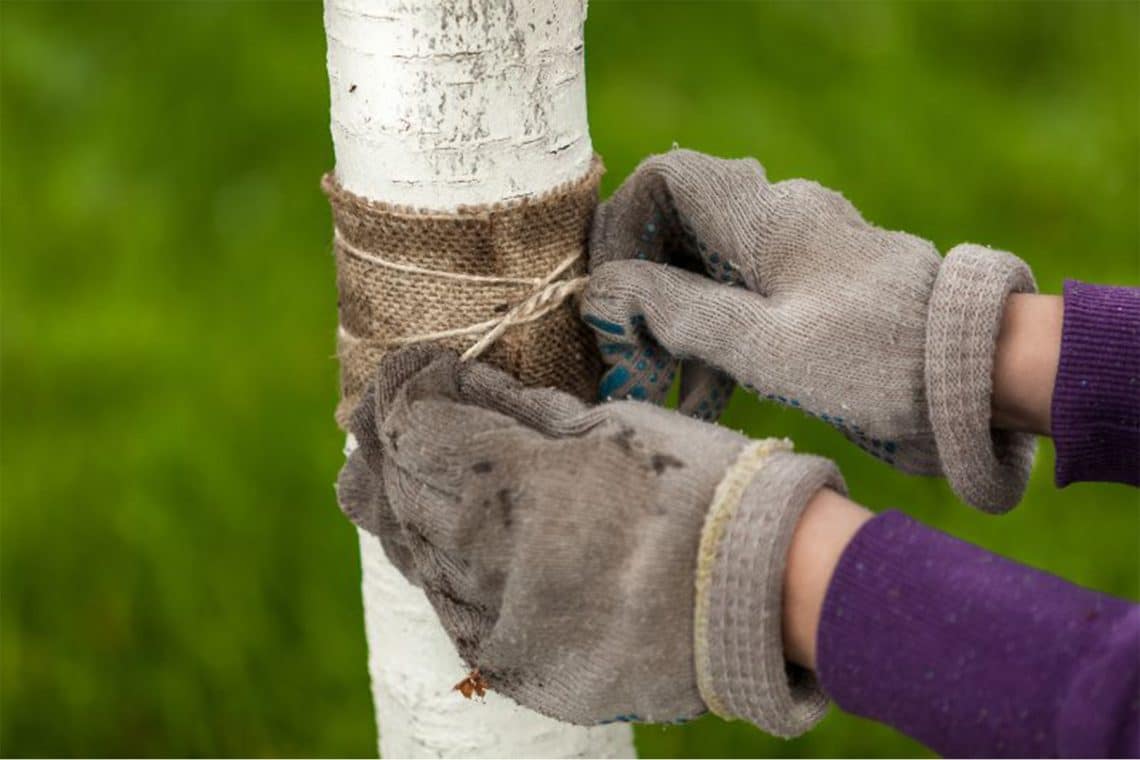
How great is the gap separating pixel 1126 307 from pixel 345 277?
1.47ft

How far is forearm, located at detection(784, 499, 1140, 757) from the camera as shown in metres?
0.51

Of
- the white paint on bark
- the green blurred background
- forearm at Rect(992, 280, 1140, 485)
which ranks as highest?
the white paint on bark

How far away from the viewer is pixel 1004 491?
71cm

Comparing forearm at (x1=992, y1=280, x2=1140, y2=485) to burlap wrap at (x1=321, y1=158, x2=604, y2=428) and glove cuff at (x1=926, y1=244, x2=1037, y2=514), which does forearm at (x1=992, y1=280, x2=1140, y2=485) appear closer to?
glove cuff at (x1=926, y1=244, x2=1037, y2=514)

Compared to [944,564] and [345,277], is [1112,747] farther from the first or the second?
[345,277]

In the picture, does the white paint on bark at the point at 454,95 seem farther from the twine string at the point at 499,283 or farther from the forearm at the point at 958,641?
the forearm at the point at 958,641

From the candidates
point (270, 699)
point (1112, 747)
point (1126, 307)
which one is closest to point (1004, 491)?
point (1126, 307)

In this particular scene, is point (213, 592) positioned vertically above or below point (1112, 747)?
below

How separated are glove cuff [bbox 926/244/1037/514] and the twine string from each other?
0.70 ft

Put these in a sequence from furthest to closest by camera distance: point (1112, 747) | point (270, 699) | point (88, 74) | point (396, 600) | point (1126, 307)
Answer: point (88, 74), point (270, 699), point (396, 600), point (1126, 307), point (1112, 747)

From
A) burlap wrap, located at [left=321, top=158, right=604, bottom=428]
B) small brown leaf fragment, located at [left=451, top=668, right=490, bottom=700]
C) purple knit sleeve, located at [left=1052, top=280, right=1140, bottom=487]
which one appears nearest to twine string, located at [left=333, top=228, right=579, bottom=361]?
burlap wrap, located at [left=321, top=158, right=604, bottom=428]

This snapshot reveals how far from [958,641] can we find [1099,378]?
0.20m

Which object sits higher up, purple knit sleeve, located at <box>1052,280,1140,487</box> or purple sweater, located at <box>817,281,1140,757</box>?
purple knit sleeve, located at <box>1052,280,1140,487</box>

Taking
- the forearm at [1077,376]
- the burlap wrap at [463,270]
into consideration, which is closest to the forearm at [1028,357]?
the forearm at [1077,376]
